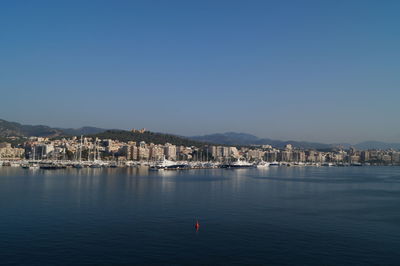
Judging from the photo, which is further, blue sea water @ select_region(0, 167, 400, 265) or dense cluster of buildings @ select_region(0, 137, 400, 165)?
dense cluster of buildings @ select_region(0, 137, 400, 165)

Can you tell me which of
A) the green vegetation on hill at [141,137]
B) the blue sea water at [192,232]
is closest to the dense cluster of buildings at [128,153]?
the green vegetation on hill at [141,137]

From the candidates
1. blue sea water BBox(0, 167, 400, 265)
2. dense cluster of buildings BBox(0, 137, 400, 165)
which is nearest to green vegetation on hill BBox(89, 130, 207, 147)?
dense cluster of buildings BBox(0, 137, 400, 165)

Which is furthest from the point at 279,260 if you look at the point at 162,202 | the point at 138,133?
the point at 138,133

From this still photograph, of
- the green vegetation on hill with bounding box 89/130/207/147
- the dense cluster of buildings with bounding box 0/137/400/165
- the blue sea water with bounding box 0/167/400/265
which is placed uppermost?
the green vegetation on hill with bounding box 89/130/207/147

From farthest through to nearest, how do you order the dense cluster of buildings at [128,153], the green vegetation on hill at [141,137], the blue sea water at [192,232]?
the green vegetation on hill at [141,137]
the dense cluster of buildings at [128,153]
the blue sea water at [192,232]

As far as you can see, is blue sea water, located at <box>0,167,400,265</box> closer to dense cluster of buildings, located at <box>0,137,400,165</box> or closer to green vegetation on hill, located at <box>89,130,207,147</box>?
dense cluster of buildings, located at <box>0,137,400,165</box>

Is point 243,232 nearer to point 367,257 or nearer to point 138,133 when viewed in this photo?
point 367,257

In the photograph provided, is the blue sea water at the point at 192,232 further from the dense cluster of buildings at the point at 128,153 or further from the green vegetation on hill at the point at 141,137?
the green vegetation on hill at the point at 141,137

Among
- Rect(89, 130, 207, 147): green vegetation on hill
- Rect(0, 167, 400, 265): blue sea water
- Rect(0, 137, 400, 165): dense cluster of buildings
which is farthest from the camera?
Rect(89, 130, 207, 147): green vegetation on hill

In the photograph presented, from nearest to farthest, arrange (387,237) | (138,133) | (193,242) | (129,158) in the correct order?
(193,242) < (387,237) < (129,158) < (138,133)

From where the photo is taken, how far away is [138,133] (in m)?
178

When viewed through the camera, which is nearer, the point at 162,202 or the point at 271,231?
the point at 271,231

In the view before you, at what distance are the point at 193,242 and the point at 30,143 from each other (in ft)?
422

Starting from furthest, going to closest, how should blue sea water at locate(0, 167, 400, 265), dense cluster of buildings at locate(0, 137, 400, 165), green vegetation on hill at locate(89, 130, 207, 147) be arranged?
green vegetation on hill at locate(89, 130, 207, 147)
dense cluster of buildings at locate(0, 137, 400, 165)
blue sea water at locate(0, 167, 400, 265)
